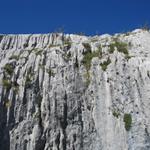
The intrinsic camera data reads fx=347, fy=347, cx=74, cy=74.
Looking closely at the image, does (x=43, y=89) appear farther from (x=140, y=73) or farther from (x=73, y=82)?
(x=140, y=73)

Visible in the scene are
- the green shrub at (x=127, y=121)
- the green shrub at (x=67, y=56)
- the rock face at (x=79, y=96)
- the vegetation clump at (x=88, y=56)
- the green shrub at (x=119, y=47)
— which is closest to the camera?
the green shrub at (x=127, y=121)

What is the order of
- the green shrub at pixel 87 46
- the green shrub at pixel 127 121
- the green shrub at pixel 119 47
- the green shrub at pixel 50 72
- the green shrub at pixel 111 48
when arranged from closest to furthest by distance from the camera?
the green shrub at pixel 127 121, the green shrub at pixel 50 72, the green shrub at pixel 119 47, the green shrub at pixel 111 48, the green shrub at pixel 87 46

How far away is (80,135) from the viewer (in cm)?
3359

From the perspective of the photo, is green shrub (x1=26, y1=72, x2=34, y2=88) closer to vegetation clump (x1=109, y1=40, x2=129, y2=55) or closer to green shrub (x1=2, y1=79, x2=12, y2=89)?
green shrub (x1=2, y1=79, x2=12, y2=89)

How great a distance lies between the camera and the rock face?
3309cm

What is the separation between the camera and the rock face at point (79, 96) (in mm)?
33094

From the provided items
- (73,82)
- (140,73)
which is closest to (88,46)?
(73,82)

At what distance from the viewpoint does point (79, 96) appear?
118 ft

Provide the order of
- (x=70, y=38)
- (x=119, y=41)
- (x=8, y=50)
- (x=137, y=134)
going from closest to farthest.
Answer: (x=137, y=134) → (x=119, y=41) → (x=8, y=50) → (x=70, y=38)

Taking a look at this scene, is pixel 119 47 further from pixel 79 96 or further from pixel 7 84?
pixel 7 84

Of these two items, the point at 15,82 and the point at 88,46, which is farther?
the point at 88,46

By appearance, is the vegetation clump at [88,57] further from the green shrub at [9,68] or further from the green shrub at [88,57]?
the green shrub at [9,68]

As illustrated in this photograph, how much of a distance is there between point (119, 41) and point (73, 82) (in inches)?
314

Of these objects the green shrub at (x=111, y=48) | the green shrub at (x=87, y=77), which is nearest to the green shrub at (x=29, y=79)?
the green shrub at (x=87, y=77)
